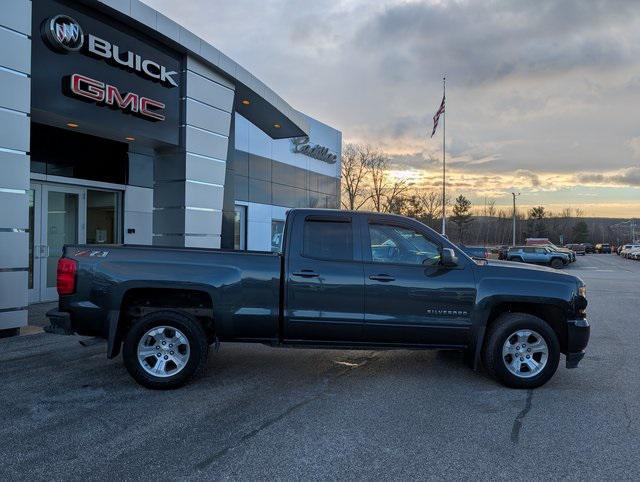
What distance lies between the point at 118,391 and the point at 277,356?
212 centimetres

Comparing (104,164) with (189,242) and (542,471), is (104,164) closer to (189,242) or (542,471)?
(189,242)

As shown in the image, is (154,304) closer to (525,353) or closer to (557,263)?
(525,353)

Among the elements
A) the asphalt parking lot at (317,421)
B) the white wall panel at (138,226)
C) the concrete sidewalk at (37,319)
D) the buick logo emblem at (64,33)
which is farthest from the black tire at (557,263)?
the buick logo emblem at (64,33)

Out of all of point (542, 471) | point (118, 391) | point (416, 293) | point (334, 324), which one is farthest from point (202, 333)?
Answer: point (542, 471)

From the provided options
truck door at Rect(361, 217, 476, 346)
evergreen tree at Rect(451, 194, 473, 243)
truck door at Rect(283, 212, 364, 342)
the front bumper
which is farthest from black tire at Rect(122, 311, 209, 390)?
evergreen tree at Rect(451, 194, 473, 243)

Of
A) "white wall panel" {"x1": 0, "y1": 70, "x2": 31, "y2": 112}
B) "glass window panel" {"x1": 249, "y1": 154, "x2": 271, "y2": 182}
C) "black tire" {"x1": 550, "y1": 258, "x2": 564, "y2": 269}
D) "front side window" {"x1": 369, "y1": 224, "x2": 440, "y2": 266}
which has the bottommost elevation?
"black tire" {"x1": 550, "y1": 258, "x2": 564, "y2": 269}

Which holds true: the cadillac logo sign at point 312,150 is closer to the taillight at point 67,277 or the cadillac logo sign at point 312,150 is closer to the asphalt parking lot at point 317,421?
the asphalt parking lot at point 317,421

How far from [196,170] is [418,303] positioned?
8086 millimetres

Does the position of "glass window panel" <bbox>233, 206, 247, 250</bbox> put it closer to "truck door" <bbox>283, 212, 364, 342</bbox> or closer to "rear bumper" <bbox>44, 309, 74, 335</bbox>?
"rear bumper" <bbox>44, 309, 74, 335</bbox>

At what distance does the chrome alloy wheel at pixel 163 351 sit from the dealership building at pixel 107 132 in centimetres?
380

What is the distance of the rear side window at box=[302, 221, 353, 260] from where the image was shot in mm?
5453

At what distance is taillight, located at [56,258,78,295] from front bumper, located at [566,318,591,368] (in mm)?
5296

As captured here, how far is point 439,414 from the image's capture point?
4.56 metres

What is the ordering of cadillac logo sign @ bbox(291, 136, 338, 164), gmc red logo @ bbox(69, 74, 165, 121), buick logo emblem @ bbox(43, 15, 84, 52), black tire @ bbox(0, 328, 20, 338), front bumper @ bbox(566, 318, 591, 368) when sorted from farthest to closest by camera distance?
cadillac logo sign @ bbox(291, 136, 338, 164) < gmc red logo @ bbox(69, 74, 165, 121) < buick logo emblem @ bbox(43, 15, 84, 52) < black tire @ bbox(0, 328, 20, 338) < front bumper @ bbox(566, 318, 591, 368)
